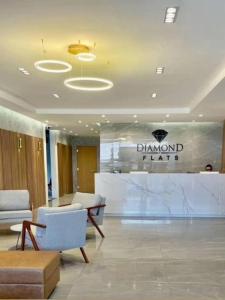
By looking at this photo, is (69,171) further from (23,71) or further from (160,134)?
(23,71)

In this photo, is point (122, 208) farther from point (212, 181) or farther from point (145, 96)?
point (145, 96)

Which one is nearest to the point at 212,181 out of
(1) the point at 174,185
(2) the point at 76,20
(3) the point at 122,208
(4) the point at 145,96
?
(1) the point at 174,185

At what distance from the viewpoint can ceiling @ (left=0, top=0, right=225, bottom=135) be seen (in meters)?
2.74

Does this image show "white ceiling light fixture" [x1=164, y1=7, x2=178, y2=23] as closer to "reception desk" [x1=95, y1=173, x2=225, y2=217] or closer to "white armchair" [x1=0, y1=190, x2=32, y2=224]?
"white armchair" [x1=0, y1=190, x2=32, y2=224]

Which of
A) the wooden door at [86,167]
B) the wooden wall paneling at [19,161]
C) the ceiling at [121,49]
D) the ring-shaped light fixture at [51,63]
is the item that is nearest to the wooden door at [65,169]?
the wooden door at [86,167]

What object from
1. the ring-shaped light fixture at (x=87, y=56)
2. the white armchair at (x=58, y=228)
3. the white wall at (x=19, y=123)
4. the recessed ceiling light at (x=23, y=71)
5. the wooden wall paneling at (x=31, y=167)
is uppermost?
the recessed ceiling light at (x=23, y=71)

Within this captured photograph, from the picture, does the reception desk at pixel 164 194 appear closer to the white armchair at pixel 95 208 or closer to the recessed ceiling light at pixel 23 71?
the white armchair at pixel 95 208

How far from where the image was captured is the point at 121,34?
10.7 ft

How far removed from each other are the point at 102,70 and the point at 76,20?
1708 mm

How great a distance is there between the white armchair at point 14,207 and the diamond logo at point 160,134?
529 centimetres

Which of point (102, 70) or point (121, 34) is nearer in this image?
point (121, 34)

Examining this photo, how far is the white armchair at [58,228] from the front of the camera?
4.02 meters

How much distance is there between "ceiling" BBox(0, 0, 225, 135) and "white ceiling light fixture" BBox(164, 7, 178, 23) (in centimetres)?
5

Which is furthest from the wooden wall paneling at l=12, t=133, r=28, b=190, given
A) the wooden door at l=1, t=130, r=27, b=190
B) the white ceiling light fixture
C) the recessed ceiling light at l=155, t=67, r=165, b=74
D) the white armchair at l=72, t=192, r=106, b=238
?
→ the white ceiling light fixture
